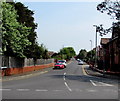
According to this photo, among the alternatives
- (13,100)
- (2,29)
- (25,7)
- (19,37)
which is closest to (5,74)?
(19,37)

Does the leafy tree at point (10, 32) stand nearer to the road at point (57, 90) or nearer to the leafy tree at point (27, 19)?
the leafy tree at point (27, 19)

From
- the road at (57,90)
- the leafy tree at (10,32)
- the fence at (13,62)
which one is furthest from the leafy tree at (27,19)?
the road at (57,90)

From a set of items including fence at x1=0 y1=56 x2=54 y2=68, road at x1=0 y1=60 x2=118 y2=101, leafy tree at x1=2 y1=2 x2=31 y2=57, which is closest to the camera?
road at x1=0 y1=60 x2=118 y2=101

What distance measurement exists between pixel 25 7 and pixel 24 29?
9272 millimetres

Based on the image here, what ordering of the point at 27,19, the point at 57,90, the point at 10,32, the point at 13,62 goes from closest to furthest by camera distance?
the point at 57,90, the point at 10,32, the point at 13,62, the point at 27,19

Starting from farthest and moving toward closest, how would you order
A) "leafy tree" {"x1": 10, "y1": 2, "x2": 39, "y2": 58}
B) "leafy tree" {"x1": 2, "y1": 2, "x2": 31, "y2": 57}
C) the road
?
"leafy tree" {"x1": 10, "y1": 2, "x2": 39, "y2": 58} → "leafy tree" {"x1": 2, "y1": 2, "x2": 31, "y2": 57} → the road

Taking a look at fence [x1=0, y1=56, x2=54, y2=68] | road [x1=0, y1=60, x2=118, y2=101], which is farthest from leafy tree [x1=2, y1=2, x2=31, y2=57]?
road [x1=0, y1=60, x2=118, y2=101]

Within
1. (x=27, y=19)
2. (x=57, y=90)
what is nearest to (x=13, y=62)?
(x=27, y=19)

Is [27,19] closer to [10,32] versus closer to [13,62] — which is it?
[13,62]

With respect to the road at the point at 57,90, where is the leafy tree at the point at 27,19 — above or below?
above

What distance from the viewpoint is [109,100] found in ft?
36.9

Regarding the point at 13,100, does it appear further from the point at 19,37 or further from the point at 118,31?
the point at 118,31

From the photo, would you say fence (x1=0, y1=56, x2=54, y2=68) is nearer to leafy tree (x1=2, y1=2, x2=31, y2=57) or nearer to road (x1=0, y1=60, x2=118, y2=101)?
leafy tree (x1=2, y1=2, x2=31, y2=57)

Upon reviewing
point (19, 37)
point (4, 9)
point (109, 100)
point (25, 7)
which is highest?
point (25, 7)
